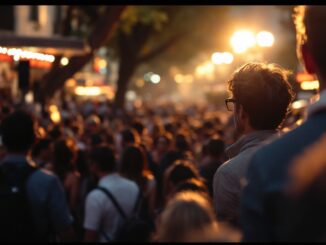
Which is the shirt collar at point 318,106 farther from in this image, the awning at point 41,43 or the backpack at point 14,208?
the awning at point 41,43

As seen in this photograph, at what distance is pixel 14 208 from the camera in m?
5.04

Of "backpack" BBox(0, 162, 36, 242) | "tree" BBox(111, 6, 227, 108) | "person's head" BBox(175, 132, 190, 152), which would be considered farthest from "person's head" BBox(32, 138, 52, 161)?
"tree" BBox(111, 6, 227, 108)

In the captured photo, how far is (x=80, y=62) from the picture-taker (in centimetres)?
2203

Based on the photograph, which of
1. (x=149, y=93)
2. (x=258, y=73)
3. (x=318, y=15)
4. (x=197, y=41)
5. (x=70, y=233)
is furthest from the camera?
(x=149, y=93)

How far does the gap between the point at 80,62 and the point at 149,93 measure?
319ft

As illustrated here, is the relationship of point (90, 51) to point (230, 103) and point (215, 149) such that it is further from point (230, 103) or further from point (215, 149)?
point (230, 103)

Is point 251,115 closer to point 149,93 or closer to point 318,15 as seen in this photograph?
point 318,15

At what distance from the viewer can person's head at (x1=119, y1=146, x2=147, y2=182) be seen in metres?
8.17

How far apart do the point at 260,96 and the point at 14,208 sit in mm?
1639

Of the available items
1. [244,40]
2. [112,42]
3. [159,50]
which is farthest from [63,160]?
[112,42]

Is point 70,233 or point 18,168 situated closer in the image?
point 18,168

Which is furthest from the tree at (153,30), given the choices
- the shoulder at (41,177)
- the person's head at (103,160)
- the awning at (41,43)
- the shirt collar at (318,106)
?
the shirt collar at (318,106)

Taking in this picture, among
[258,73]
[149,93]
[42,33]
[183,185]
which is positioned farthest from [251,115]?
[149,93]

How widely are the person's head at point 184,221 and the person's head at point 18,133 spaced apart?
298 cm
